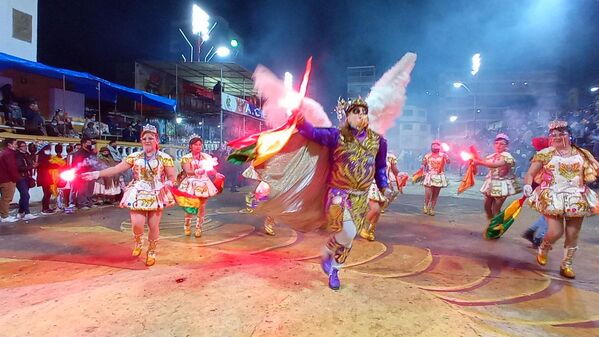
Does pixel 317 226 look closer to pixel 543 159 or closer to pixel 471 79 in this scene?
pixel 543 159

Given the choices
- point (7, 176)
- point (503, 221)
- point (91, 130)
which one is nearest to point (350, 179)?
point (503, 221)

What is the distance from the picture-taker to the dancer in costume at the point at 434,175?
9555mm

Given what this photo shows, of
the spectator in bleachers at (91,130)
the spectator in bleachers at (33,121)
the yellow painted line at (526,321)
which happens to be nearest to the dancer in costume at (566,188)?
the yellow painted line at (526,321)

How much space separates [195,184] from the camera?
6.62 metres

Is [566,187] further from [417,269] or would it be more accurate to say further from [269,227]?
[269,227]

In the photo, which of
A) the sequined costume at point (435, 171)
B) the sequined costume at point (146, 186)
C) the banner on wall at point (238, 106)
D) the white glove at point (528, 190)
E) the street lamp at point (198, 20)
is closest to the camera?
the sequined costume at point (146, 186)

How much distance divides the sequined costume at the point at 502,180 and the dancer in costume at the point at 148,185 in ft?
20.2

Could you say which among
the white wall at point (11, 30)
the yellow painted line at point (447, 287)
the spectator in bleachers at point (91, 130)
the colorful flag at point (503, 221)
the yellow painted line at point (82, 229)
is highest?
the white wall at point (11, 30)

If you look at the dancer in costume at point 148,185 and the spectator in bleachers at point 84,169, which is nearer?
the dancer in costume at point 148,185

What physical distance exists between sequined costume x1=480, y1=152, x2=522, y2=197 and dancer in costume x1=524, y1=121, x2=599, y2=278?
6.97 feet

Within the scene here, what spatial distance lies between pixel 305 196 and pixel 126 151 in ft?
36.1

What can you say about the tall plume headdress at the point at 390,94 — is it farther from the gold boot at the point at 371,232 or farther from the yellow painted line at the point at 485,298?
the gold boot at the point at 371,232

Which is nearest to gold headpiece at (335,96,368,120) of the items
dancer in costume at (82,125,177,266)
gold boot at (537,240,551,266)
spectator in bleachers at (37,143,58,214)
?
dancer in costume at (82,125,177,266)

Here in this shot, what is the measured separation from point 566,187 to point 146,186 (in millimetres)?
5736
